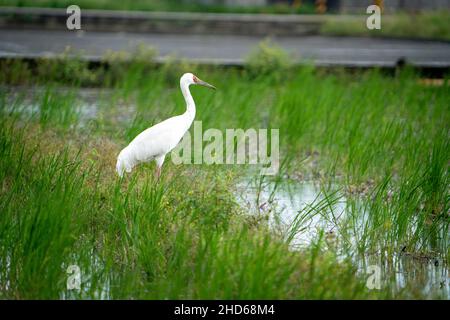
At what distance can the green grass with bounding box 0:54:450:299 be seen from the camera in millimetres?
5043

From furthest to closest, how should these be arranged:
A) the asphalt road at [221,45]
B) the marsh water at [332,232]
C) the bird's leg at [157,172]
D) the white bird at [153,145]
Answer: the asphalt road at [221,45] → the white bird at [153,145] → the bird's leg at [157,172] → the marsh water at [332,232]

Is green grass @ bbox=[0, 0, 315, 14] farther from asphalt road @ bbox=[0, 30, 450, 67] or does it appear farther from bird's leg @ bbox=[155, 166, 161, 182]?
bird's leg @ bbox=[155, 166, 161, 182]

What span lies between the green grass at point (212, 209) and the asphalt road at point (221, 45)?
5.35 metres

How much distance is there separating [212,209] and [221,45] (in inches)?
477

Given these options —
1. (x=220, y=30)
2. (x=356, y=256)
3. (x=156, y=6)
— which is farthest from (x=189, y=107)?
(x=156, y=6)

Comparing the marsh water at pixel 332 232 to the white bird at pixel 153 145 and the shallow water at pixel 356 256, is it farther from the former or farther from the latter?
the white bird at pixel 153 145

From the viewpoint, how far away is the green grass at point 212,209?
5043mm

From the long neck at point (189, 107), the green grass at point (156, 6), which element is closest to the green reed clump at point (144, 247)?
the long neck at point (189, 107)

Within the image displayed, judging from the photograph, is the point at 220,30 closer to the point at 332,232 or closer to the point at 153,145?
the point at 153,145

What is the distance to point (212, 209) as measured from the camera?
6.12 m

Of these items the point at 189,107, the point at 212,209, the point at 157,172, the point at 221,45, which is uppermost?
the point at 221,45

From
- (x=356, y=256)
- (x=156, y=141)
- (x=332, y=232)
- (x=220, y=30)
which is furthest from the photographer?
(x=220, y=30)
